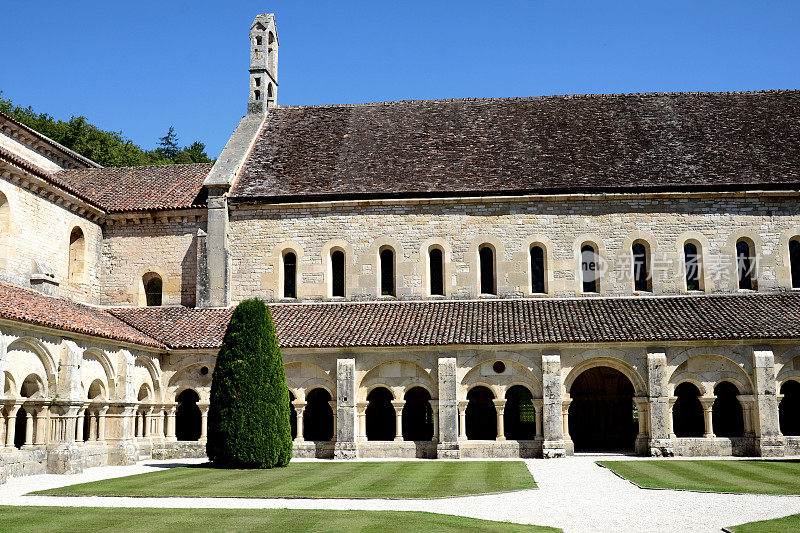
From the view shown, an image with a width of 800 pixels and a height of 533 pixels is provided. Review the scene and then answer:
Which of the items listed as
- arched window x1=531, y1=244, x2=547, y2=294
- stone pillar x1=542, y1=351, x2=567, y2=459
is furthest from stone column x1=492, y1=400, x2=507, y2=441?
arched window x1=531, y1=244, x2=547, y2=294

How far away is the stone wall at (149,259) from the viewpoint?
30172 millimetres

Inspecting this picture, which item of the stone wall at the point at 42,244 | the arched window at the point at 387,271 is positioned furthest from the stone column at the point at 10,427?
the arched window at the point at 387,271

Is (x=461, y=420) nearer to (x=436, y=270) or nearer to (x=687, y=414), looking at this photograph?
(x=436, y=270)

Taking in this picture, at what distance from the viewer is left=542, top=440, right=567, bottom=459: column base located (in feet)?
81.4

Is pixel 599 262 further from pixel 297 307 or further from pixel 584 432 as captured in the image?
pixel 297 307

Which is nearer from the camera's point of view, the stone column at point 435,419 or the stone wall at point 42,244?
the stone wall at point 42,244

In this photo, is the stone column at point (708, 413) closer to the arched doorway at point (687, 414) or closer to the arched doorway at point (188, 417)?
the arched doorway at point (687, 414)

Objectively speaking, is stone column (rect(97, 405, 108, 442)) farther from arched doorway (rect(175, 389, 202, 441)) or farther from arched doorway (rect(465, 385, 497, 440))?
arched doorway (rect(465, 385, 497, 440))

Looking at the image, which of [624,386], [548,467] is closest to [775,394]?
[624,386]

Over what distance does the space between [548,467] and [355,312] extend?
9245 millimetres

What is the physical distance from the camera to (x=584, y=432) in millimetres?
30406

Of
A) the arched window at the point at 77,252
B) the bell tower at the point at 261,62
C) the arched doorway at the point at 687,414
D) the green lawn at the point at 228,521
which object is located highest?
the bell tower at the point at 261,62

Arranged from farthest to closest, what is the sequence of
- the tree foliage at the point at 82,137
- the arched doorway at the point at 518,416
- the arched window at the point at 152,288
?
the tree foliage at the point at 82,137, the arched window at the point at 152,288, the arched doorway at the point at 518,416

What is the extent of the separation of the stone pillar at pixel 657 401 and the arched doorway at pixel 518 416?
6.03 m
